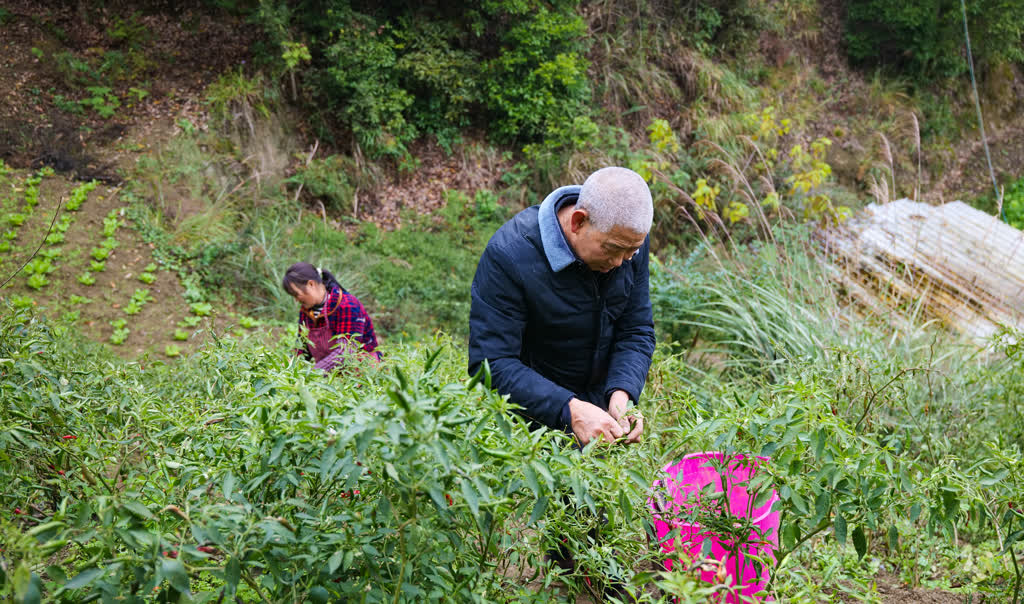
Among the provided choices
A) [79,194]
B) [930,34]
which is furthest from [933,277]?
[930,34]

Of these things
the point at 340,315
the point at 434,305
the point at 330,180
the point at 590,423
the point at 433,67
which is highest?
the point at 590,423

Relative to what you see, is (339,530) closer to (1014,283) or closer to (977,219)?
(1014,283)

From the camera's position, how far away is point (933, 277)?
5.14m

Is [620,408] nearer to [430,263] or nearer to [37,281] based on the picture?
[430,263]

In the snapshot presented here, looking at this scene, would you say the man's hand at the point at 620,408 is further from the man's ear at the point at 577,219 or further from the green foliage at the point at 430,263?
the green foliage at the point at 430,263

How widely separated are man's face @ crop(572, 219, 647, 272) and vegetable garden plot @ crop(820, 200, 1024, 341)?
10.9ft

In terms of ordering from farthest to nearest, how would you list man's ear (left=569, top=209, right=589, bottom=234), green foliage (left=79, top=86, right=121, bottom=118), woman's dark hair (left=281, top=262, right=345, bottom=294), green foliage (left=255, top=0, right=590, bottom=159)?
green foliage (left=255, top=0, right=590, bottom=159) → green foliage (left=79, top=86, right=121, bottom=118) → woman's dark hair (left=281, top=262, right=345, bottom=294) → man's ear (left=569, top=209, right=589, bottom=234)

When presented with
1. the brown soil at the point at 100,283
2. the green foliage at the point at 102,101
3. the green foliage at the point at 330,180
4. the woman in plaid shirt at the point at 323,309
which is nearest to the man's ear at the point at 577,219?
the woman in plaid shirt at the point at 323,309

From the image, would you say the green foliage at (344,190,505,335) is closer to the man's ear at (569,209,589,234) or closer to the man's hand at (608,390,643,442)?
the man's hand at (608,390,643,442)

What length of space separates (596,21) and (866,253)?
609 centimetres

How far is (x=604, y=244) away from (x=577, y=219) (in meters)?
0.12

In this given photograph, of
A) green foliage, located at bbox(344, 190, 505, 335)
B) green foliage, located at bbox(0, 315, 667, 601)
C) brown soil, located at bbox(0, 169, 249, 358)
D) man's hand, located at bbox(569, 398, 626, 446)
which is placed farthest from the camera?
green foliage, located at bbox(344, 190, 505, 335)

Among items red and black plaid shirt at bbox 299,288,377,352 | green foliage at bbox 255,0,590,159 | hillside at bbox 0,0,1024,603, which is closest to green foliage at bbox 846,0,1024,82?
hillside at bbox 0,0,1024,603

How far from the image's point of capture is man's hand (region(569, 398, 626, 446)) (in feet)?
6.42
